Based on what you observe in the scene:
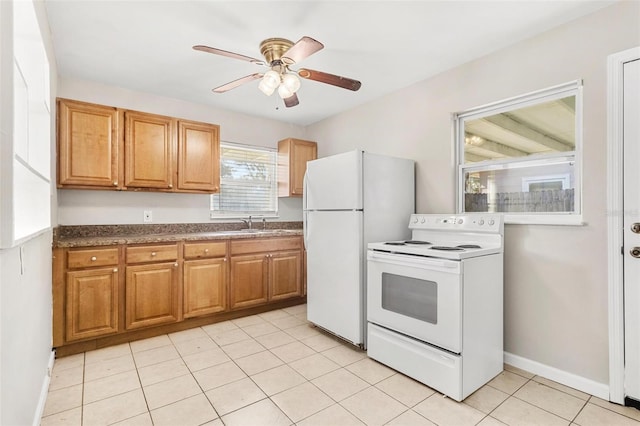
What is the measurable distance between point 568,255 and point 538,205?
1.42 feet

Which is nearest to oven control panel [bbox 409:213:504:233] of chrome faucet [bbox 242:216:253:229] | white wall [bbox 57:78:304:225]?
chrome faucet [bbox 242:216:253:229]

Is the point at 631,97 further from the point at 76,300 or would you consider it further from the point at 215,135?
the point at 76,300

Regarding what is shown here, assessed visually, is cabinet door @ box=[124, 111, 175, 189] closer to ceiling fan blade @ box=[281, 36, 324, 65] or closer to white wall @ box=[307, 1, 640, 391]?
ceiling fan blade @ box=[281, 36, 324, 65]

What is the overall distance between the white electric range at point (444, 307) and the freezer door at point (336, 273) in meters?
0.15

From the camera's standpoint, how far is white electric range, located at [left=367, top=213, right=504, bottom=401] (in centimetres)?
203

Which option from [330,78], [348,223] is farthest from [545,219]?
[330,78]

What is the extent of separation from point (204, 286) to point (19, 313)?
1931 millimetres

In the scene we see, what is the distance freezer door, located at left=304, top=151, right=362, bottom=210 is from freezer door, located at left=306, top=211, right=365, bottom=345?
8cm

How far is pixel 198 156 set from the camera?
11.7ft

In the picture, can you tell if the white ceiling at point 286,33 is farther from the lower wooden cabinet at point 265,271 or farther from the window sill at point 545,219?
the lower wooden cabinet at point 265,271

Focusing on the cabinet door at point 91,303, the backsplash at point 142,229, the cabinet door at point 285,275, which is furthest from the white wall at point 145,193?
the cabinet door at point 285,275

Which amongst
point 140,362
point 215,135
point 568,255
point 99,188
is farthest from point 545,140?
point 99,188

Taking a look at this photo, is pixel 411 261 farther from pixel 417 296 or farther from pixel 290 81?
pixel 290 81

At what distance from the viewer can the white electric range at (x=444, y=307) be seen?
2029 mm
